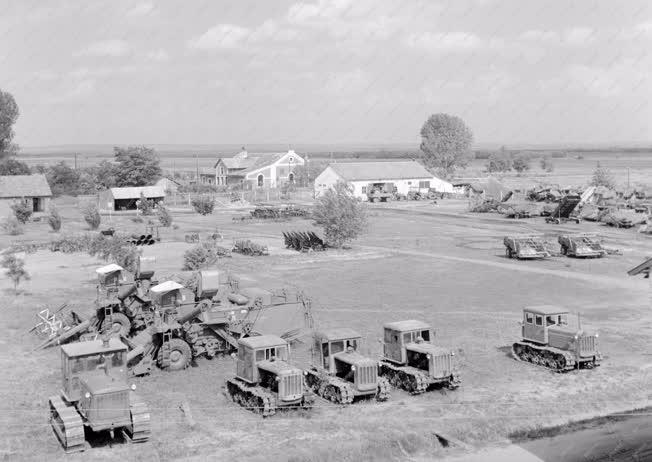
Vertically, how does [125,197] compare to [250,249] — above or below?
above

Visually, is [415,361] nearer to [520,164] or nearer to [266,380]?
[266,380]

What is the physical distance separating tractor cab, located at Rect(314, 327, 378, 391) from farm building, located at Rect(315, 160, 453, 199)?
7795 centimetres

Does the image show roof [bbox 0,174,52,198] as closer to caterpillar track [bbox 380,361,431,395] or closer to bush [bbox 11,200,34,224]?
bush [bbox 11,200,34,224]

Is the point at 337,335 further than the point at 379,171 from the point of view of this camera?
No

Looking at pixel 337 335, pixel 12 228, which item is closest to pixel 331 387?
pixel 337 335

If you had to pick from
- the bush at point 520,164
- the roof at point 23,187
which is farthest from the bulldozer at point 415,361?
the bush at point 520,164

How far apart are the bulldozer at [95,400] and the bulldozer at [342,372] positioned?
17.4 ft

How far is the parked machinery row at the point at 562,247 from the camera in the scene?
48.3 m

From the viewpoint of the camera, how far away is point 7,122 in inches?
4309

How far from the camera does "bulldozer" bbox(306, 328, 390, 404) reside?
20.9 meters

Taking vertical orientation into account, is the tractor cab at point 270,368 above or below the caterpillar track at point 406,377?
above

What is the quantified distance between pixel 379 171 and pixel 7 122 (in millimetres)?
54332

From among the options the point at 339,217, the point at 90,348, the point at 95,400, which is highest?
the point at 339,217

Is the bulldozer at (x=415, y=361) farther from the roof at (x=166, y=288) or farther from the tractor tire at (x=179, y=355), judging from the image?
the roof at (x=166, y=288)
